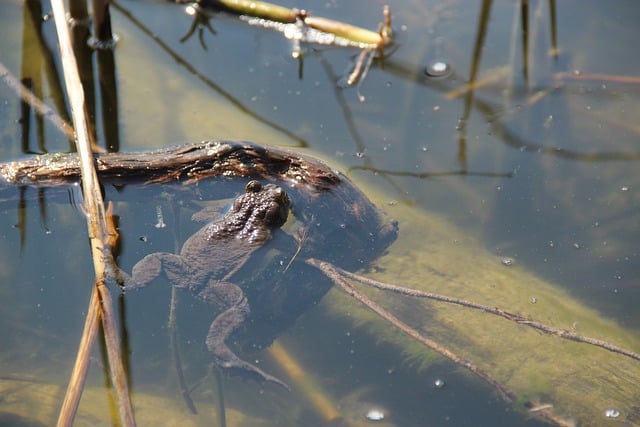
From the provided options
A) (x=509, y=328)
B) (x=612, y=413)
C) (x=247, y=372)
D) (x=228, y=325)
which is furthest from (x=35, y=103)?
(x=612, y=413)

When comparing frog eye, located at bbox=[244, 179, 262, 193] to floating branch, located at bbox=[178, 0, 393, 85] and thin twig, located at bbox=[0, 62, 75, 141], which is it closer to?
thin twig, located at bbox=[0, 62, 75, 141]

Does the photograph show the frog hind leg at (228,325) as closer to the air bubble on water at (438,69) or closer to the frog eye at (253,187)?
the frog eye at (253,187)

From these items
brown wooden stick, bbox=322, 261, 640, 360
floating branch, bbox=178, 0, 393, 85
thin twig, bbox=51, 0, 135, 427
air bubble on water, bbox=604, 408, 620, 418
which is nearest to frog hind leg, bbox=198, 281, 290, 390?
thin twig, bbox=51, 0, 135, 427

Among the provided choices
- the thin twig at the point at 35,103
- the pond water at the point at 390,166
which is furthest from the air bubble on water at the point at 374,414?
the thin twig at the point at 35,103

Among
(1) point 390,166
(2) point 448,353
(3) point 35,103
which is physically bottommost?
(2) point 448,353

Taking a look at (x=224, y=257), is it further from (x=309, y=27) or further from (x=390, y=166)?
(x=309, y=27)
